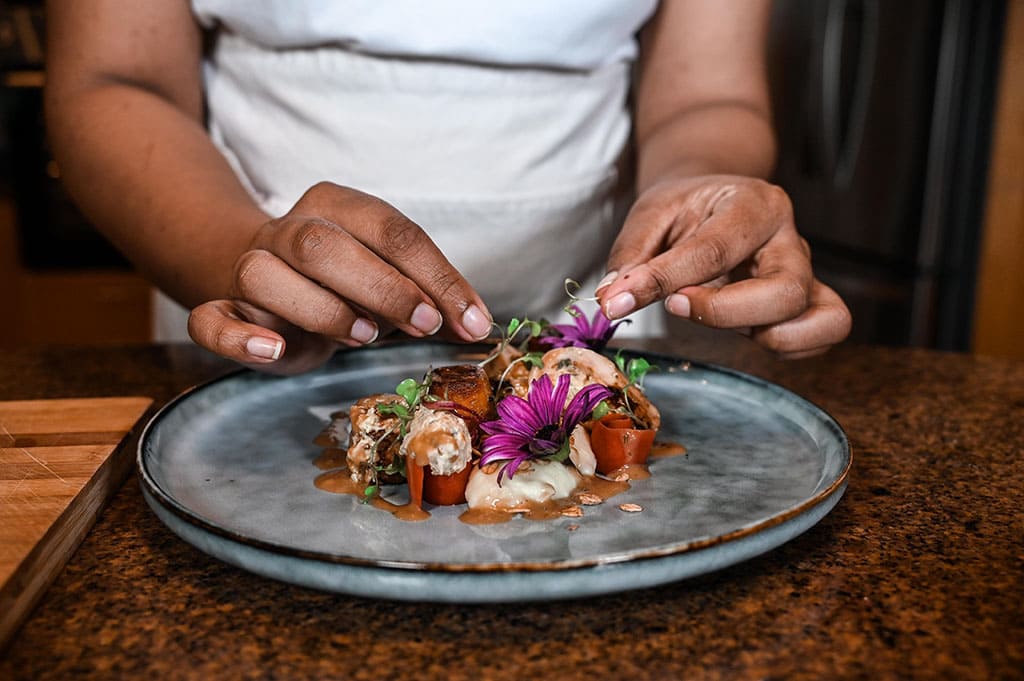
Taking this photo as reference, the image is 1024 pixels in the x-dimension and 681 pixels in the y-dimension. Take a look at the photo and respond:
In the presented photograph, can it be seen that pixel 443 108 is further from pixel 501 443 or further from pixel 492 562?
pixel 492 562

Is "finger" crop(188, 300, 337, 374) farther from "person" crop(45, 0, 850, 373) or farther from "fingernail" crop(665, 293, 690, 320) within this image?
"fingernail" crop(665, 293, 690, 320)

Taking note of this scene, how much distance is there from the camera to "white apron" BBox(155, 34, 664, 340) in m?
1.29

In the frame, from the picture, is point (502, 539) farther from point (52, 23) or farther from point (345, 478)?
point (52, 23)

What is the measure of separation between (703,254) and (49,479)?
1.96 feet

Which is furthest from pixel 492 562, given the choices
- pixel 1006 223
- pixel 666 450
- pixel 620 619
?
pixel 1006 223

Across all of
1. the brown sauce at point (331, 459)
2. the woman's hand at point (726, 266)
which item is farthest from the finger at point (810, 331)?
the brown sauce at point (331, 459)

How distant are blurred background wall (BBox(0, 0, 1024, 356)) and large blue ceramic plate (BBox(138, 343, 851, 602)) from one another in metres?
1.52

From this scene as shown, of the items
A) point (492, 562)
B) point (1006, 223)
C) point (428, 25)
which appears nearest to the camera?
point (492, 562)

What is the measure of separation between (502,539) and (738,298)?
0.36 meters

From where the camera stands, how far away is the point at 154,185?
3.61 ft

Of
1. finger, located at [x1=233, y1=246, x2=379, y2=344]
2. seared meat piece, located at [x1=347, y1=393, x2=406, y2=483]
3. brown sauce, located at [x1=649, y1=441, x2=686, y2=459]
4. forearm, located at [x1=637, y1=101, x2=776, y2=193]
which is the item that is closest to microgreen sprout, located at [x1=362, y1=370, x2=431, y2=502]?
seared meat piece, located at [x1=347, y1=393, x2=406, y2=483]

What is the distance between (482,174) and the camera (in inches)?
52.6

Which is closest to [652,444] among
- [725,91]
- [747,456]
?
[747,456]

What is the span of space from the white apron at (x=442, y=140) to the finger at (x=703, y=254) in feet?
1.36
